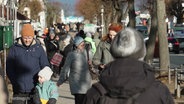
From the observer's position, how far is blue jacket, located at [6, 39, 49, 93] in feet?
29.2

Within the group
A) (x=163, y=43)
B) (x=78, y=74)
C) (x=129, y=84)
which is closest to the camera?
(x=129, y=84)

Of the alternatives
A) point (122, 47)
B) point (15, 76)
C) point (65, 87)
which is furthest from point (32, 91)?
point (65, 87)

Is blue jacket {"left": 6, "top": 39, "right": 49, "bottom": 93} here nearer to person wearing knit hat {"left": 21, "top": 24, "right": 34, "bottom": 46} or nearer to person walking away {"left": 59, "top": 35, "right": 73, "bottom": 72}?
person wearing knit hat {"left": 21, "top": 24, "right": 34, "bottom": 46}

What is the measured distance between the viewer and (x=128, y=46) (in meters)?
4.05

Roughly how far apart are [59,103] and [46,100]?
5861 millimetres

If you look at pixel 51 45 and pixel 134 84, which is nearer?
pixel 134 84

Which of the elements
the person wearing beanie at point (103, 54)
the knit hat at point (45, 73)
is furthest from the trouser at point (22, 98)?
the person wearing beanie at point (103, 54)

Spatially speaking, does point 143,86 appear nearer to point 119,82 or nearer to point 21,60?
point 119,82

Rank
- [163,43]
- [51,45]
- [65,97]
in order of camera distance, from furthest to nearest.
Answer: [51,45] → [163,43] → [65,97]

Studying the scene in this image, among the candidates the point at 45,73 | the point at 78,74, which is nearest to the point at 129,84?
the point at 45,73

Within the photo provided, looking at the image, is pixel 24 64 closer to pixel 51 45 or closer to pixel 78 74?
pixel 78 74

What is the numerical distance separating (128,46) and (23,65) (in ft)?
16.3

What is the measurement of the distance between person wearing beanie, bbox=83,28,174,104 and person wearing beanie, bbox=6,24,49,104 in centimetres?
496

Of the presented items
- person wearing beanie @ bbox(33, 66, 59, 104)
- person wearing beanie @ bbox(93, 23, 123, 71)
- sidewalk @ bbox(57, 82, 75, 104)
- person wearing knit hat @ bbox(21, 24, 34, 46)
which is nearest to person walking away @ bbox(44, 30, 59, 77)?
sidewalk @ bbox(57, 82, 75, 104)
